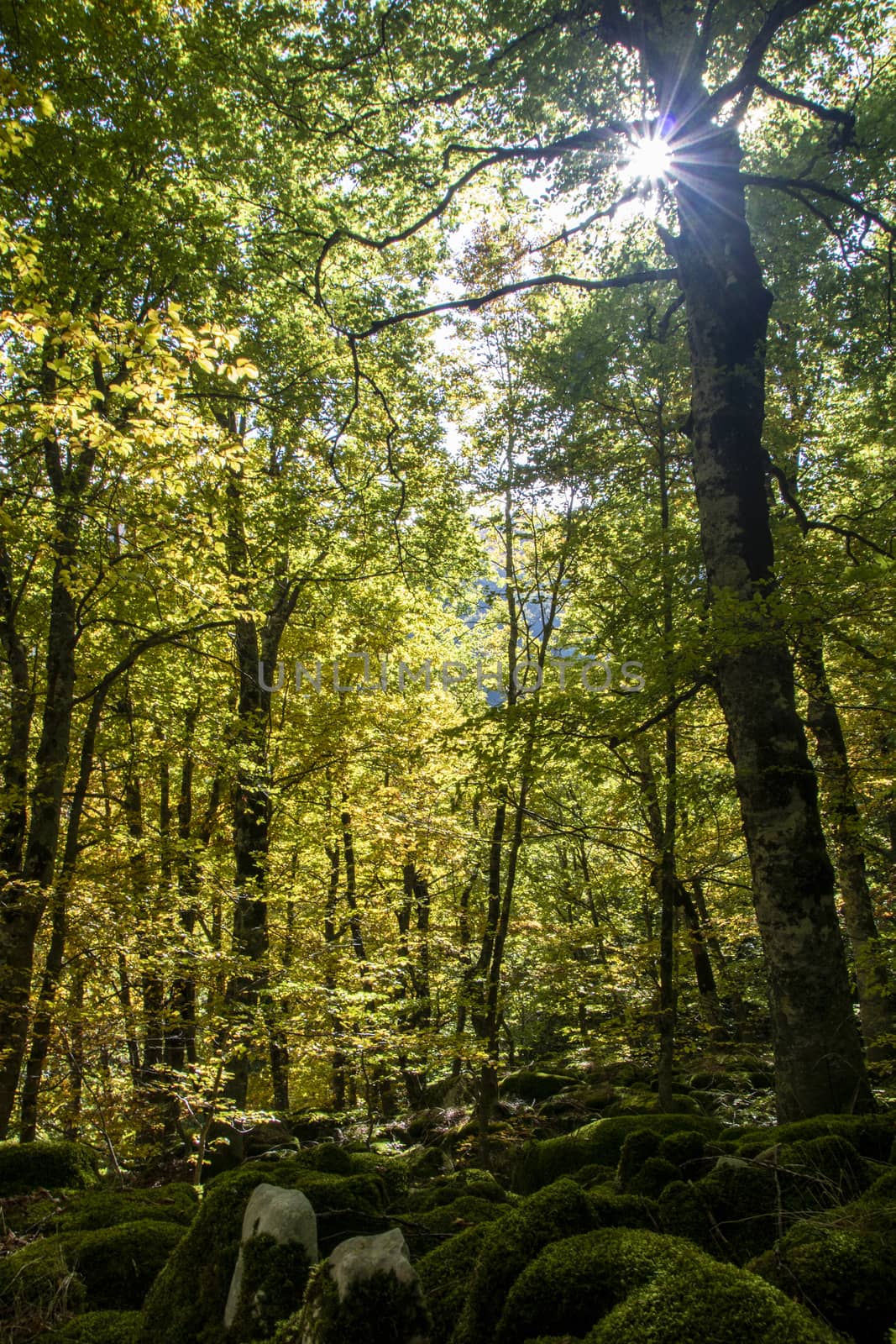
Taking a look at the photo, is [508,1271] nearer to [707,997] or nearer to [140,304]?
[707,997]

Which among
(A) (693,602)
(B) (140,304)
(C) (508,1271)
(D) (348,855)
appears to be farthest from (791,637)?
(D) (348,855)

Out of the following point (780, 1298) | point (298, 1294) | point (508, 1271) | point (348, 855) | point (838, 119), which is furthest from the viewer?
point (348, 855)

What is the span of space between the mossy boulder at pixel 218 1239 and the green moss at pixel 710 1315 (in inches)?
54.7

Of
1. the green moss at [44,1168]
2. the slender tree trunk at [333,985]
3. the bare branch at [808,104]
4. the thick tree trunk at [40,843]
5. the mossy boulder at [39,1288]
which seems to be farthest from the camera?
the slender tree trunk at [333,985]

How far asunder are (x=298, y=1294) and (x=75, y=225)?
914cm

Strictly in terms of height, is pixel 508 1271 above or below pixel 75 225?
below

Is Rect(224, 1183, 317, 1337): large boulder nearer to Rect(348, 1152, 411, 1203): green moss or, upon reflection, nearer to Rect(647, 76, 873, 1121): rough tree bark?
Rect(348, 1152, 411, 1203): green moss

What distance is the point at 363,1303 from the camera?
2.08m

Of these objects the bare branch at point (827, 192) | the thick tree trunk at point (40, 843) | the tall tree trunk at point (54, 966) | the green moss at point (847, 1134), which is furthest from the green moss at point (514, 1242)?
the bare branch at point (827, 192)

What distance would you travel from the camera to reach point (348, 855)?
15.0 meters

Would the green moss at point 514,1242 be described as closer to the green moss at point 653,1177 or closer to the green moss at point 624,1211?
the green moss at point 624,1211

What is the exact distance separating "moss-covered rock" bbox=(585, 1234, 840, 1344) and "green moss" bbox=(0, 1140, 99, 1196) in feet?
19.4

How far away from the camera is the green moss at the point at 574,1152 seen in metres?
5.06

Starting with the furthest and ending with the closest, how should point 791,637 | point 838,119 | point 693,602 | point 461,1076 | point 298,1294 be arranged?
point 461,1076
point 693,602
point 838,119
point 791,637
point 298,1294
